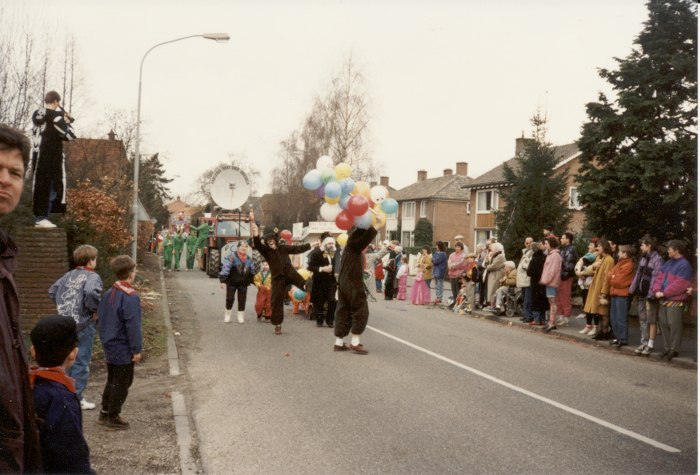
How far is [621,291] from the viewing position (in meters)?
11.3

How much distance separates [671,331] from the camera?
33.4 ft

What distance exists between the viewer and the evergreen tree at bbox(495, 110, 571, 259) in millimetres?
18047

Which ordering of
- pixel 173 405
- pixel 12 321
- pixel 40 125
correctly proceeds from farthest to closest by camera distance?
pixel 40 125 → pixel 173 405 → pixel 12 321

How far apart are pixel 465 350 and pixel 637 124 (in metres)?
6.52

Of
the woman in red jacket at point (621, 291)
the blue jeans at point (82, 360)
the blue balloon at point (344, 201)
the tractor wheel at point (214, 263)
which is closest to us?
the blue jeans at point (82, 360)

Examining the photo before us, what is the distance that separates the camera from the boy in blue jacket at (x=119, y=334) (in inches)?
213

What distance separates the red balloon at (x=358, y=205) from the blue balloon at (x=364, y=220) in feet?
0.23

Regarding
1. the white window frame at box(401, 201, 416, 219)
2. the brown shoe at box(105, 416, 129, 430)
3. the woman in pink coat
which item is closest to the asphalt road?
the brown shoe at box(105, 416, 129, 430)

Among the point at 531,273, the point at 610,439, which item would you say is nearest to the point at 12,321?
the point at 610,439

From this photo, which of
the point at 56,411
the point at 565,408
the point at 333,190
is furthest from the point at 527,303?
the point at 56,411

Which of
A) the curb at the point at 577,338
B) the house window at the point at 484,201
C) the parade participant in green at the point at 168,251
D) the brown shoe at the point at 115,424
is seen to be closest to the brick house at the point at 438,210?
the house window at the point at 484,201

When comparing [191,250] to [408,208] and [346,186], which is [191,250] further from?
[408,208]

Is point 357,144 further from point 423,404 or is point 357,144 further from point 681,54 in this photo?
point 423,404

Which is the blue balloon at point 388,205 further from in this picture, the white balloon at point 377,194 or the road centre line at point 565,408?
the road centre line at point 565,408
